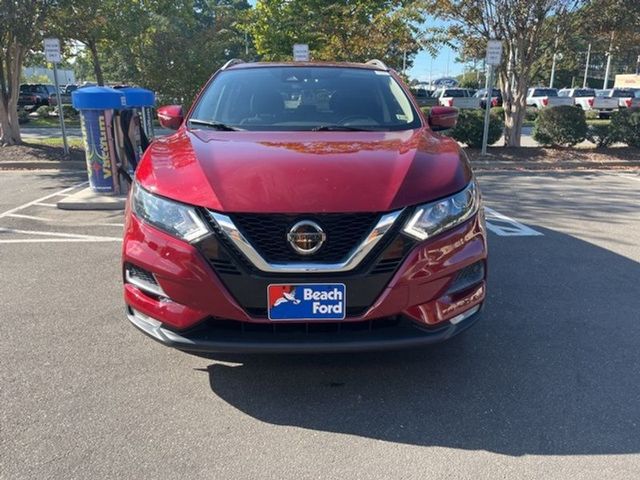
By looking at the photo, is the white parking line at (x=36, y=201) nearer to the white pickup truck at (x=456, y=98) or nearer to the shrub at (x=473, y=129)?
the shrub at (x=473, y=129)

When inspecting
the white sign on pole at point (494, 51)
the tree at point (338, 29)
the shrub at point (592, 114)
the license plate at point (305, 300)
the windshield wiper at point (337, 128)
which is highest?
the tree at point (338, 29)

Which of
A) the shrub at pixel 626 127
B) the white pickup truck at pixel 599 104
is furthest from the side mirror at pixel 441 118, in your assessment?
the white pickup truck at pixel 599 104

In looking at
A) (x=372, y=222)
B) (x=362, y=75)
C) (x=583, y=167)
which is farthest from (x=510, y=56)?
(x=372, y=222)

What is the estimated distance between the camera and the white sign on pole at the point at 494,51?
34.6 ft

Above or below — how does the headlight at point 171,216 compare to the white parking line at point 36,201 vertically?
above

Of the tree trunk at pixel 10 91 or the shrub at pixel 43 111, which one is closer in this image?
the tree trunk at pixel 10 91

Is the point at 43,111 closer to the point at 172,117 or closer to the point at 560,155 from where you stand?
the point at 560,155

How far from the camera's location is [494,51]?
1058 centimetres

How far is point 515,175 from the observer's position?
10.4m

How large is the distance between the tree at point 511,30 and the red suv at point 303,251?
9.89 metres

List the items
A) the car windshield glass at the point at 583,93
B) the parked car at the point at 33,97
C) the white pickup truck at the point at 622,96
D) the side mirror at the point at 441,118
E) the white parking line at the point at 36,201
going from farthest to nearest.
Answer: the car windshield glass at the point at 583,93
the parked car at the point at 33,97
the white pickup truck at the point at 622,96
the white parking line at the point at 36,201
the side mirror at the point at 441,118

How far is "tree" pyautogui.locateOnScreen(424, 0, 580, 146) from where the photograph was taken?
1105 centimetres

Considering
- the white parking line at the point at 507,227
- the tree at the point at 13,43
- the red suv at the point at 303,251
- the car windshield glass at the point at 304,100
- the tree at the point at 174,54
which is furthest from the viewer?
the tree at the point at 174,54

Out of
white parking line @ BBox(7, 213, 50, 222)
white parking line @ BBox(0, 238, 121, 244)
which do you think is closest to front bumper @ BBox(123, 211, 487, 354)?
white parking line @ BBox(0, 238, 121, 244)
